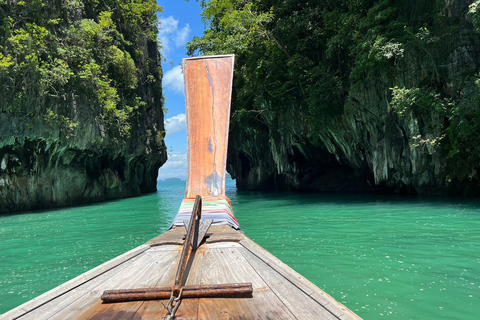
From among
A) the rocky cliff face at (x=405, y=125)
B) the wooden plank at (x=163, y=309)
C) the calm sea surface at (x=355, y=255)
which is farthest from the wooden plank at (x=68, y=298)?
the rocky cliff face at (x=405, y=125)

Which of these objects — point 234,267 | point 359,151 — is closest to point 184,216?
point 234,267

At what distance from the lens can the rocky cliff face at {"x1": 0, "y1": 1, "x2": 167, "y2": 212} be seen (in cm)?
1406

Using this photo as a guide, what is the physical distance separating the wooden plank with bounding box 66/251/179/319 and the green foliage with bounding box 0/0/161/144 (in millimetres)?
14557

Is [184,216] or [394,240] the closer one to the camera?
[184,216]

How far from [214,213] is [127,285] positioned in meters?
2.25

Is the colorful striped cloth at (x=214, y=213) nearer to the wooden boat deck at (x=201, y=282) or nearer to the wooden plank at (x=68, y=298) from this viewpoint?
the wooden boat deck at (x=201, y=282)

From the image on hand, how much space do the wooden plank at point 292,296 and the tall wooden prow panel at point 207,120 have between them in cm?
316

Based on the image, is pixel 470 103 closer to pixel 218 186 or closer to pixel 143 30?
pixel 218 186

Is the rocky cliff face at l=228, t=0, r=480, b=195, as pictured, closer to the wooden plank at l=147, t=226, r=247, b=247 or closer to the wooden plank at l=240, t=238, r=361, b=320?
the wooden plank at l=147, t=226, r=247, b=247

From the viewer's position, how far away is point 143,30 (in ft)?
90.6

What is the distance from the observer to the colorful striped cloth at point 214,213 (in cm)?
404

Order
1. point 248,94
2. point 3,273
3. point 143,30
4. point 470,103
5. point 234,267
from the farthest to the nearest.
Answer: point 143,30
point 248,94
point 470,103
point 3,273
point 234,267

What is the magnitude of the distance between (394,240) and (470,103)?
631cm

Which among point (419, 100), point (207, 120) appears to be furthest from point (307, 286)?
point (419, 100)
